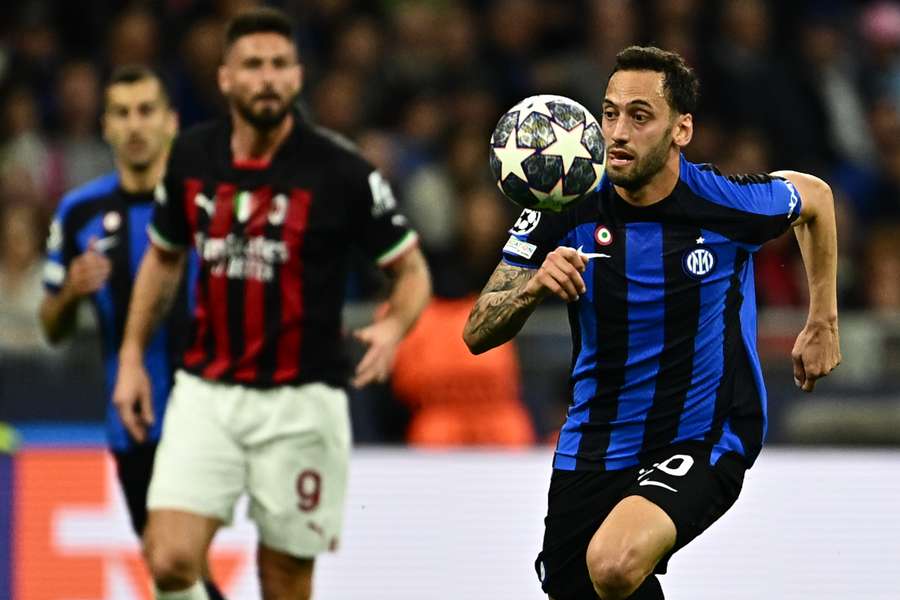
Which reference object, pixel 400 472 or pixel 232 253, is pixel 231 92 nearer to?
pixel 232 253

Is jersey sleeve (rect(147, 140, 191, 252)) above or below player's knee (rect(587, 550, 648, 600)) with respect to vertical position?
above

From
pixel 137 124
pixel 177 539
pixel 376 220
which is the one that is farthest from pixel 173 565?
pixel 137 124

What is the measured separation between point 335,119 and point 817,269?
5.81 meters

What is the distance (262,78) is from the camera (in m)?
7.04

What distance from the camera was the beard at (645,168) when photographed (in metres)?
5.83

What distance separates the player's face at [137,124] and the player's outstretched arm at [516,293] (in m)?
2.73

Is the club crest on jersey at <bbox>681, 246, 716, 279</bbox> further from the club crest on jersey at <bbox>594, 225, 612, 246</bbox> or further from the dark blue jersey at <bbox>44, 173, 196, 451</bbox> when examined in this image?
the dark blue jersey at <bbox>44, 173, 196, 451</bbox>

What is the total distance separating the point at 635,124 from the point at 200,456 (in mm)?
2195

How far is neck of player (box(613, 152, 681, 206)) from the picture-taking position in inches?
234

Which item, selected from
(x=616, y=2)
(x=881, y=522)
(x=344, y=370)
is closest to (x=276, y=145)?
(x=344, y=370)

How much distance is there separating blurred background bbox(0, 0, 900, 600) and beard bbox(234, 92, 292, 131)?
2.30 m

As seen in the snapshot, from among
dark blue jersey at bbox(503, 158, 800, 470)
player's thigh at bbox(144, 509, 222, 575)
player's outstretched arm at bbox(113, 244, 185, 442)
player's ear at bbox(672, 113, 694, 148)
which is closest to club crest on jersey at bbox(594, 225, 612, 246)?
dark blue jersey at bbox(503, 158, 800, 470)

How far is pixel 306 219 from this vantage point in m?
7.03

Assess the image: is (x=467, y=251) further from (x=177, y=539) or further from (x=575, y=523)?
(x=575, y=523)
